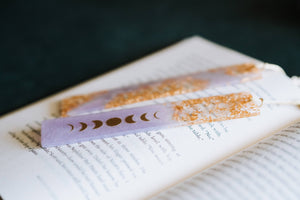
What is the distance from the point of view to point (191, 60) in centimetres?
73

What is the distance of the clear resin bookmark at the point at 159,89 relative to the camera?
0.62m

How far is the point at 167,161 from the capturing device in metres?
0.52

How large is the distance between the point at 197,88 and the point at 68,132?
0.75ft

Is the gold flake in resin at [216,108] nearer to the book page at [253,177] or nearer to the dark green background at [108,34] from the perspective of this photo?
the book page at [253,177]

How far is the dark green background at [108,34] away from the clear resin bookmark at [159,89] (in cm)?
11

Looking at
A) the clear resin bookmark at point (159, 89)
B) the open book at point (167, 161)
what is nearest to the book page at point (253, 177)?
the open book at point (167, 161)

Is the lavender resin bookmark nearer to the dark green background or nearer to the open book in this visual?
the open book

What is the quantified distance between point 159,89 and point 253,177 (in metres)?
0.24

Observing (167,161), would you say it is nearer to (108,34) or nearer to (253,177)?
(253,177)

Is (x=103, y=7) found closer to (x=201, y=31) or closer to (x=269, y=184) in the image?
(x=201, y=31)

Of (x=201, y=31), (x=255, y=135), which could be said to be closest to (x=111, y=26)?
(x=201, y=31)

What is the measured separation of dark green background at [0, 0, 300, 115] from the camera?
0.75 meters

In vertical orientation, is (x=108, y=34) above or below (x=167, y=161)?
above

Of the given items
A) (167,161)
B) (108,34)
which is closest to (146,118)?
(167,161)
